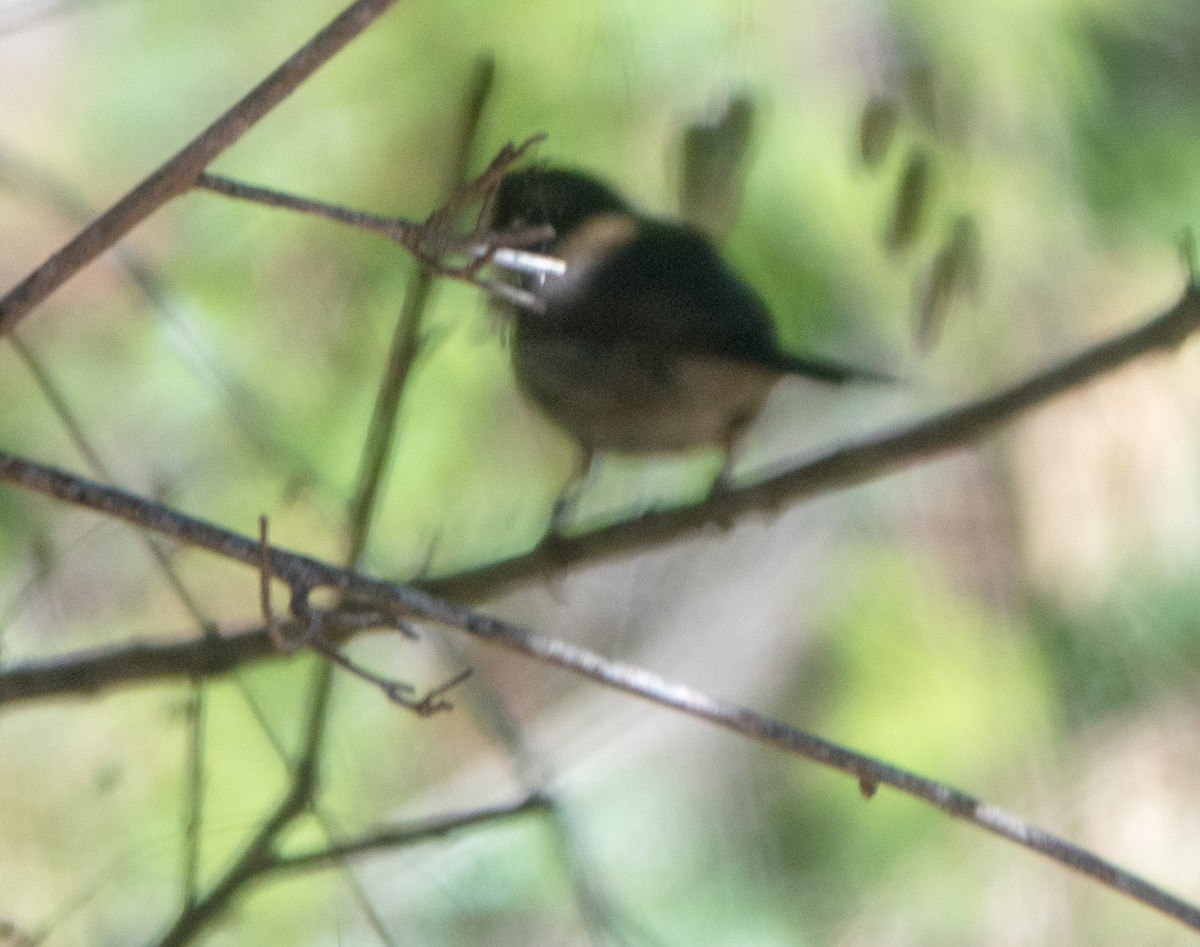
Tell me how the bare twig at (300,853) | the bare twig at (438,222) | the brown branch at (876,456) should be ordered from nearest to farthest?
the bare twig at (438,222) → the bare twig at (300,853) → the brown branch at (876,456)

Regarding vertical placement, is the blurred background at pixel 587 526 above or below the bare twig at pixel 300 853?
above

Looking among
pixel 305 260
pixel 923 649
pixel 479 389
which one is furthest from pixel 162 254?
pixel 923 649

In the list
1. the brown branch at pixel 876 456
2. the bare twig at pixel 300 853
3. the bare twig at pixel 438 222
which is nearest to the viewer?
the bare twig at pixel 438 222

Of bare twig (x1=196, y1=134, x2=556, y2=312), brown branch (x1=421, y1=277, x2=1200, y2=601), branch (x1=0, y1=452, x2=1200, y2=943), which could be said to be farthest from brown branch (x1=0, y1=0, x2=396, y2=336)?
brown branch (x1=421, y1=277, x2=1200, y2=601)

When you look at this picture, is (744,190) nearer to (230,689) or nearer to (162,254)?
(162,254)

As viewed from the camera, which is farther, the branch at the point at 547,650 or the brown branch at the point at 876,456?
the brown branch at the point at 876,456

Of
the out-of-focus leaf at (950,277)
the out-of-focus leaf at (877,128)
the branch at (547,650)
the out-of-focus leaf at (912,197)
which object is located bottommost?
the branch at (547,650)

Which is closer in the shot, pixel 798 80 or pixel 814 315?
pixel 798 80

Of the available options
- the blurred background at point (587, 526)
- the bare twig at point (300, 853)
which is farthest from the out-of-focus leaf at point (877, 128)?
the bare twig at point (300, 853)

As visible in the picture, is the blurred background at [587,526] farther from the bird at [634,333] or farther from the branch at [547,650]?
the branch at [547,650]
